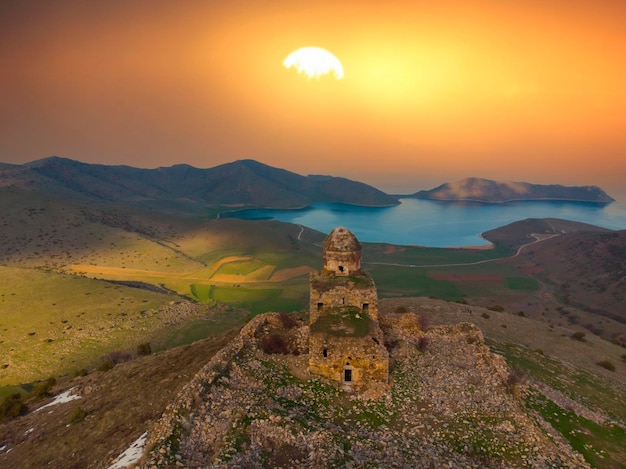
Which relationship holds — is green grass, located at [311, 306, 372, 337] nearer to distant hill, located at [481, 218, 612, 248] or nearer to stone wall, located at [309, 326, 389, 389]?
stone wall, located at [309, 326, 389, 389]

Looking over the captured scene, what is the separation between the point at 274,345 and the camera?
20000mm

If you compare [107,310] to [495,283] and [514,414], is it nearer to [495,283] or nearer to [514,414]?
[514,414]

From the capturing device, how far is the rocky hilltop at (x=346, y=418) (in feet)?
42.8

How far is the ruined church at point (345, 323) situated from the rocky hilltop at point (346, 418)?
77cm

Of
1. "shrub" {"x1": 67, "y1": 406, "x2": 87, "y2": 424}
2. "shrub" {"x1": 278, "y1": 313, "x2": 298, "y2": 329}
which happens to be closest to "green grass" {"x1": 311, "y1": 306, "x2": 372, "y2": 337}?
"shrub" {"x1": 278, "y1": 313, "x2": 298, "y2": 329}

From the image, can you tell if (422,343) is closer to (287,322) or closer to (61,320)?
(287,322)

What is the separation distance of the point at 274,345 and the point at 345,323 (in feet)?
13.8

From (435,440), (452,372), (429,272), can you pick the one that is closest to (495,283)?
(429,272)

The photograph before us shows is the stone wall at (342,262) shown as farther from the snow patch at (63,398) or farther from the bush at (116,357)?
the bush at (116,357)

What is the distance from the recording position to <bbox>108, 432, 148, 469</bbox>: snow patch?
12070 mm

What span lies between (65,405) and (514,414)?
25.1m

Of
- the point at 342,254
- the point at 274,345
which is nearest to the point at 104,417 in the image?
the point at 274,345

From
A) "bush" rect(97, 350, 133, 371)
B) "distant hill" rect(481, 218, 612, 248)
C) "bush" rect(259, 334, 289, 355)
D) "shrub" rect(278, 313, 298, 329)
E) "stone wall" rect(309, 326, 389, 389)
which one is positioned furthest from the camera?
"distant hill" rect(481, 218, 612, 248)

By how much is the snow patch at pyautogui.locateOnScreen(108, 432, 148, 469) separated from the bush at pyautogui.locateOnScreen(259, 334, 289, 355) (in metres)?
7.04
